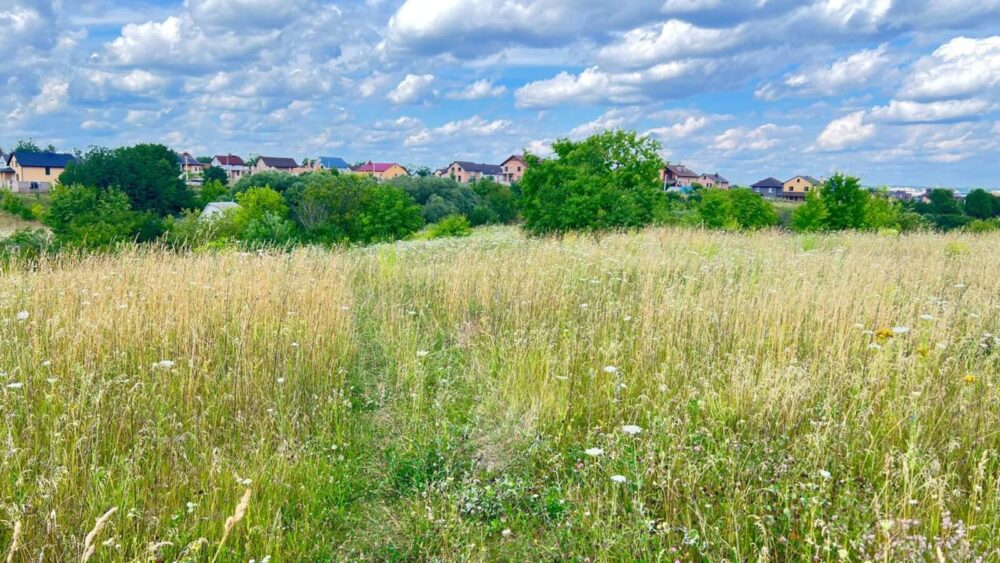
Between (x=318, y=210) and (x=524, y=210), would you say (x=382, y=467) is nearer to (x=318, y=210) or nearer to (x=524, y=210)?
(x=524, y=210)

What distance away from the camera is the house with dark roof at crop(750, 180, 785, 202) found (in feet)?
399

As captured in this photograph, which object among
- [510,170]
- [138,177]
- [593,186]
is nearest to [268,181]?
[138,177]

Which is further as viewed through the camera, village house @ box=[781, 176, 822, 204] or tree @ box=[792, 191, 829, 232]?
village house @ box=[781, 176, 822, 204]

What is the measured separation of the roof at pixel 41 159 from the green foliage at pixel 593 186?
300 feet

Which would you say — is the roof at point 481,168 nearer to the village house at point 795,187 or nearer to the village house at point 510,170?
the village house at point 510,170

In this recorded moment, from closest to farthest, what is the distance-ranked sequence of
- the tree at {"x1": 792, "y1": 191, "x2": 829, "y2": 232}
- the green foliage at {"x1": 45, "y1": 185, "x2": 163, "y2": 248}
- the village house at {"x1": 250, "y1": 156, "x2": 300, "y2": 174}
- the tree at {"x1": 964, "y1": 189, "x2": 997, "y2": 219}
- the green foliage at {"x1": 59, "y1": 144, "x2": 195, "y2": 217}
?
1. the tree at {"x1": 792, "y1": 191, "x2": 829, "y2": 232}
2. the green foliage at {"x1": 45, "y1": 185, "x2": 163, "y2": 248}
3. the tree at {"x1": 964, "y1": 189, "x2": 997, "y2": 219}
4. the green foliage at {"x1": 59, "y1": 144, "x2": 195, "y2": 217}
5. the village house at {"x1": 250, "y1": 156, "x2": 300, "y2": 174}

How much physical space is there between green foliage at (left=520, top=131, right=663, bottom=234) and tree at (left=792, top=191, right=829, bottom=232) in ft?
23.0

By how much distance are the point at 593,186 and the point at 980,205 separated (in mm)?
57221

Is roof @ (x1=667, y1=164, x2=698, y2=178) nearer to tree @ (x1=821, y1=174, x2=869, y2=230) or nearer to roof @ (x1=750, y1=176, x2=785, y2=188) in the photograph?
roof @ (x1=750, y1=176, x2=785, y2=188)

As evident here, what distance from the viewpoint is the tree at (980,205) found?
185 feet

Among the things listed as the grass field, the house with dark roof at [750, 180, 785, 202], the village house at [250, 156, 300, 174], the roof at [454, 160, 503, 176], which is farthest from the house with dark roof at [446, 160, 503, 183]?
the grass field

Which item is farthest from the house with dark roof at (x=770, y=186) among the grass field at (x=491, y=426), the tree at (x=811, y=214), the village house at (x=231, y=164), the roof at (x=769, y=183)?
the grass field at (x=491, y=426)

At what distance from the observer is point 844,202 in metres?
23.3

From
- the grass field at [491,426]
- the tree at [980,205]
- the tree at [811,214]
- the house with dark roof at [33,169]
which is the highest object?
the house with dark roof at [33,169]
